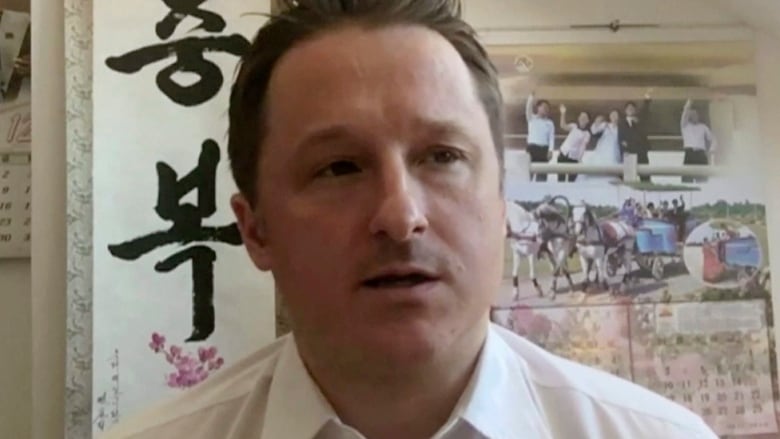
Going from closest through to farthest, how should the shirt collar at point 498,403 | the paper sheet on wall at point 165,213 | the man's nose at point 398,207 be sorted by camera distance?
1. the man's nose at point 398,207
2. the shirt collar at point 498,403
3. the paper sheet on wall at point 165,213

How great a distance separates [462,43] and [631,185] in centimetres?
45

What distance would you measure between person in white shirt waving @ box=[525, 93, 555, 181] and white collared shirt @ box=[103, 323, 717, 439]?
335 millimetres

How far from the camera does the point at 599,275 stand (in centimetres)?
120

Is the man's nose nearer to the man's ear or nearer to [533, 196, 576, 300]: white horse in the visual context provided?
the man's ear

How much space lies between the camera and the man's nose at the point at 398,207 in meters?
0.70

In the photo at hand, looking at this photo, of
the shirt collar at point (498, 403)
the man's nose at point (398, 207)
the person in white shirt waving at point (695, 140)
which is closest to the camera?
the man's nose at point (398, 207)

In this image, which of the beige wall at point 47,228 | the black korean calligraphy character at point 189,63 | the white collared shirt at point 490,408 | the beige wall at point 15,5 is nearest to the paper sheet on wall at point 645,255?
the white collared shirt at point 490,408

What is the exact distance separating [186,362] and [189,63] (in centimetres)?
38

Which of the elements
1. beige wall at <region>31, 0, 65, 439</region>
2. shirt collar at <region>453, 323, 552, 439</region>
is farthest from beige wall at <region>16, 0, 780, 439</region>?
shirt collar at <region>453, 323, 552, 439</region>

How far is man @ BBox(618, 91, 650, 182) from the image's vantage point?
121 cm

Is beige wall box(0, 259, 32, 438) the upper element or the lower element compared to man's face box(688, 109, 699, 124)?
lower

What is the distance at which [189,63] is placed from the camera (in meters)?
1.16

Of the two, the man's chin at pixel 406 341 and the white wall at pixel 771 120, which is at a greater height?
the white wall at pixel 771 120

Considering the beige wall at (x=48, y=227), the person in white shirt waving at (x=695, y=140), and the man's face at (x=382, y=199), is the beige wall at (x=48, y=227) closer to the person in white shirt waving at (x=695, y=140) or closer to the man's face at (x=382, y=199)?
the person in white shirt waving at (x=695, y=140)
